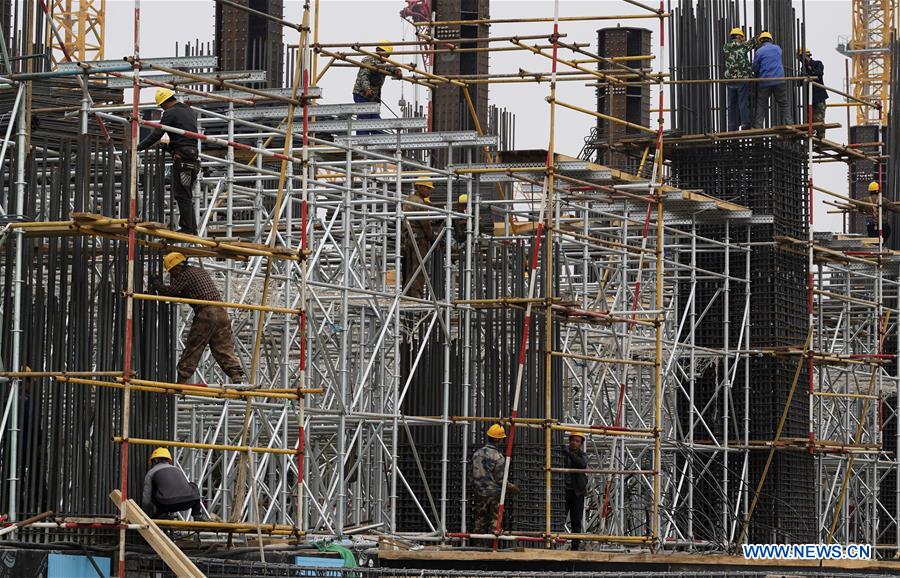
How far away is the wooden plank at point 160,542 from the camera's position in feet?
67.8

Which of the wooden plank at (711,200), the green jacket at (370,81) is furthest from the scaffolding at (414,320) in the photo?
the green jacket at (370,81)

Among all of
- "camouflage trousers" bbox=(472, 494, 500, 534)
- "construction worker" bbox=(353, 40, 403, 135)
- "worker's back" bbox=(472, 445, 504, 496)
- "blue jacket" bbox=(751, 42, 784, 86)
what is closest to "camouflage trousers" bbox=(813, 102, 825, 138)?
"blue jacket" bbox=(751, 42, 784, 86)

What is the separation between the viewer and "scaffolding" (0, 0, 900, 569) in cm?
2250

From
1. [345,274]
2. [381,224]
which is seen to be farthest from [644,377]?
[345,274]

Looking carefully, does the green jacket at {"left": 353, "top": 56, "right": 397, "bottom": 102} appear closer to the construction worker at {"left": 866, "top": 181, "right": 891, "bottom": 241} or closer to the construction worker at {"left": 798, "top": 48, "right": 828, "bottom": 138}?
the construction worker at {"left": 798, "top": 48, "right": 828, "bottom": 138}

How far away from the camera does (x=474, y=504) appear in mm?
28688

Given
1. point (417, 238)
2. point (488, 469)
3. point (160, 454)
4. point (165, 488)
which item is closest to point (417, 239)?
point (417, 238)

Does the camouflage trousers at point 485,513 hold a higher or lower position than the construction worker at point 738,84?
lower

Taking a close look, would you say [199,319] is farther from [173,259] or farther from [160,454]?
[160,454]

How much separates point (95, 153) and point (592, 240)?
873 cm

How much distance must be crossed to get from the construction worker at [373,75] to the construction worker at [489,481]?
5.09 meters

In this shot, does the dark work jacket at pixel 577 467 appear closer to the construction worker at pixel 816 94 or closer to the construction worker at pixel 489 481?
the construction worker at pixel 489 481

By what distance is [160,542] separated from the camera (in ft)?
68.3

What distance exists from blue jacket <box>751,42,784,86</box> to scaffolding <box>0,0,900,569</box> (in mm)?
1069
